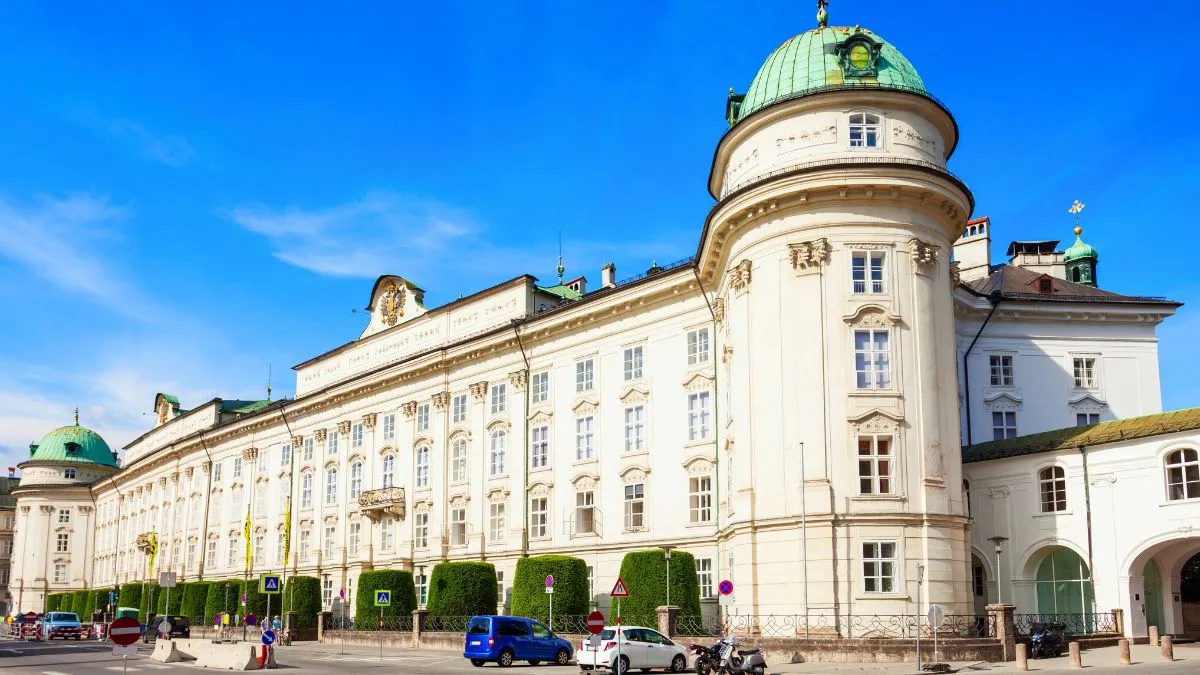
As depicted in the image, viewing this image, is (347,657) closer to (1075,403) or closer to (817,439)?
(817,439)

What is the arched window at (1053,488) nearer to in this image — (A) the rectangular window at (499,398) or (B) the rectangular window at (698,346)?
(B) the rectangular window at (698,346)

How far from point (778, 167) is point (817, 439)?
9694 millimetres

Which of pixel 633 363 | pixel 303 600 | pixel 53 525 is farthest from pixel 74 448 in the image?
pixel 633 363

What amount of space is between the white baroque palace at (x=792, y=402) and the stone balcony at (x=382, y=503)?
0.17 m

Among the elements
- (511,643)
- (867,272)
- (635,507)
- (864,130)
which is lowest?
(511,643)

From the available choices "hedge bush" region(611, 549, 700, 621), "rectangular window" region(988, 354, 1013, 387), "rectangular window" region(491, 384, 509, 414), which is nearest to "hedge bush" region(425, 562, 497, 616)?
"rectangular window" region(491, 384, 509, 414)

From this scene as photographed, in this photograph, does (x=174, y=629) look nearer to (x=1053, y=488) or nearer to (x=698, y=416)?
(x=698, y=416)

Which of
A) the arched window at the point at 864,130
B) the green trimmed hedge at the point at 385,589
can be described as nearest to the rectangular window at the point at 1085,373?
the arched window at the point at 864,130

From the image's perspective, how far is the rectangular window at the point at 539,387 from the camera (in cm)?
5616

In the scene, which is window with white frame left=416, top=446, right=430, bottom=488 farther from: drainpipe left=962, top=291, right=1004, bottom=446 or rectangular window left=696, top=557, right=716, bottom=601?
drainpipe left=962, top=291, right=1004, bottom=446

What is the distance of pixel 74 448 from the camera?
129750 millimetres

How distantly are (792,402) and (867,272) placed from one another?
5243mm

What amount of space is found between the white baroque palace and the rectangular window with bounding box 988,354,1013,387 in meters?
0.10

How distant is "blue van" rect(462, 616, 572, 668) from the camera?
127ft
